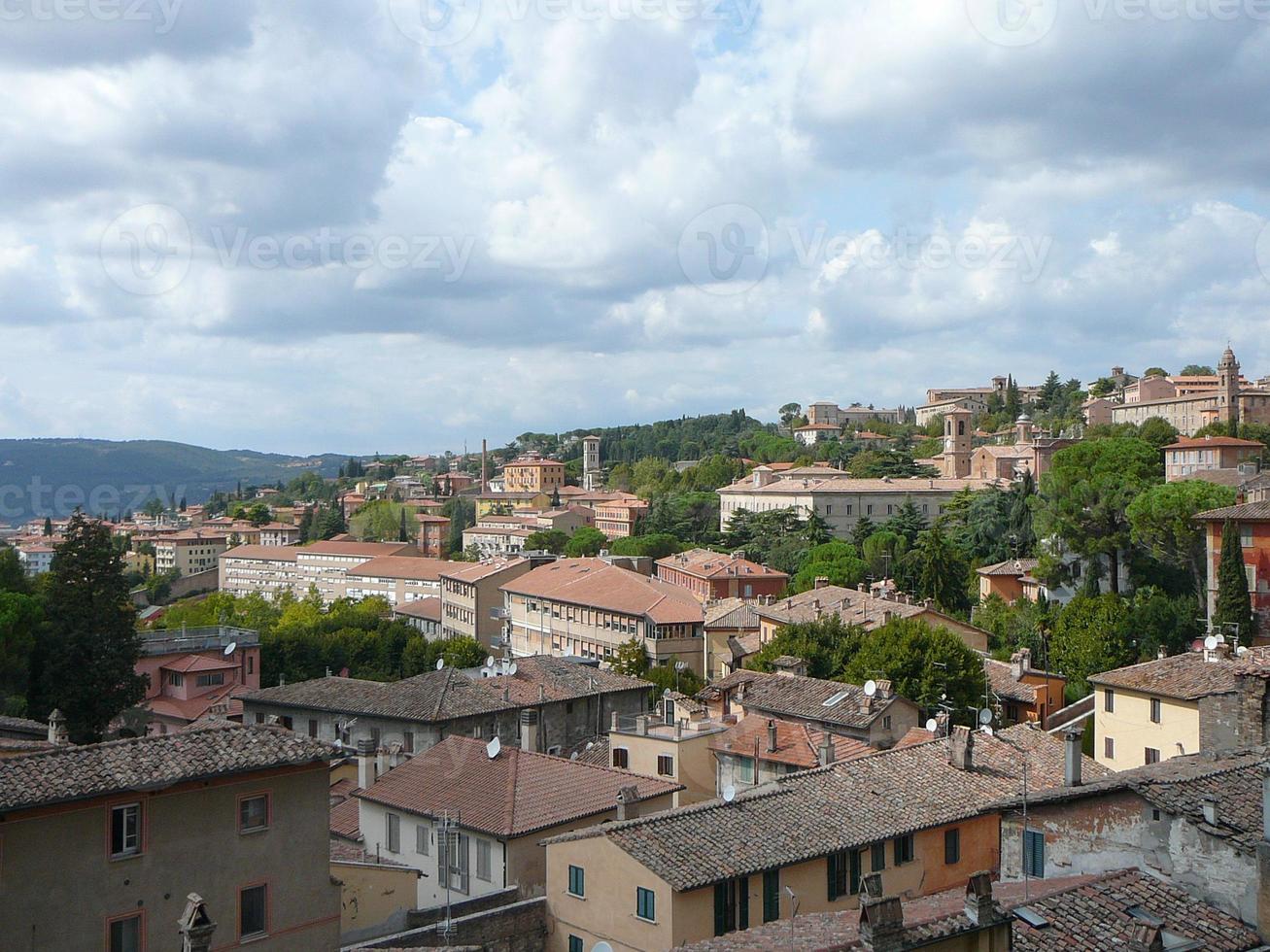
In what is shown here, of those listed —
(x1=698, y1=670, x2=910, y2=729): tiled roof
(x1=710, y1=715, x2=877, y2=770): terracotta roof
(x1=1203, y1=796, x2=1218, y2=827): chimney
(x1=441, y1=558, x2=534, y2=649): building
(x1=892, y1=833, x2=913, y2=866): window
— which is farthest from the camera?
(x1=441, y1=558, x2=534, y2=649): building

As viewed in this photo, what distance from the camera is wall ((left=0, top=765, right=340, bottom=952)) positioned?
12961mm

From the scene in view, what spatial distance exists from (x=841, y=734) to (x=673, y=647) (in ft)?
82.8

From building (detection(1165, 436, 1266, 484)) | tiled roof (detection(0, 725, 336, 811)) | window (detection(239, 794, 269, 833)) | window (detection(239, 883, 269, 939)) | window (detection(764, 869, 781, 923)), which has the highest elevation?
building (detection(1165, 436, 1266, 484))

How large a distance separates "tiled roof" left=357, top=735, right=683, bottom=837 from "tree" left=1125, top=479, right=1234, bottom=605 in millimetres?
30052

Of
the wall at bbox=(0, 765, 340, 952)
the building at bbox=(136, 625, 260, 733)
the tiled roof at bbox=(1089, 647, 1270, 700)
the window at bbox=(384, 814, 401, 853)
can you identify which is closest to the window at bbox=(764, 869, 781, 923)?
the wall at bbox=(0, 765, 340, 952)

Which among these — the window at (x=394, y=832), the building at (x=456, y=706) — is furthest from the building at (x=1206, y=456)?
the window at (x=394, y=832)

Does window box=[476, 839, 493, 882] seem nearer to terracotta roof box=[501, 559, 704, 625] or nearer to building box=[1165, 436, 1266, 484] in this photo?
terracotta roof box=[501, 559, 704, 625]

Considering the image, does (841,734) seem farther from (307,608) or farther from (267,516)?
(267,516)

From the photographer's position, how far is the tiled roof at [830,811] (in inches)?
682

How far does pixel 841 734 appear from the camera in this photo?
95.7 ft

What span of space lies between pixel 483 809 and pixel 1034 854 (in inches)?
427

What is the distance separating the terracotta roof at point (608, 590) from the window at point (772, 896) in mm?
35964

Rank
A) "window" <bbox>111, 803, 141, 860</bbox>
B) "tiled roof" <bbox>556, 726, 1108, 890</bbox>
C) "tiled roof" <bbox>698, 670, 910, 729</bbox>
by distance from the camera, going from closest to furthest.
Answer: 1. "window" <bbox>111, 803, 141, 860</bbox>
2. "tiled roof" <bbox>556, 726, 1108, 890</bbox>
3. "tiled roof" <bbox>698, 670, 910, 729</bbox>

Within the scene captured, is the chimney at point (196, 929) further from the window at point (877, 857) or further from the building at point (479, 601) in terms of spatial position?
the building at point (479, 601)
